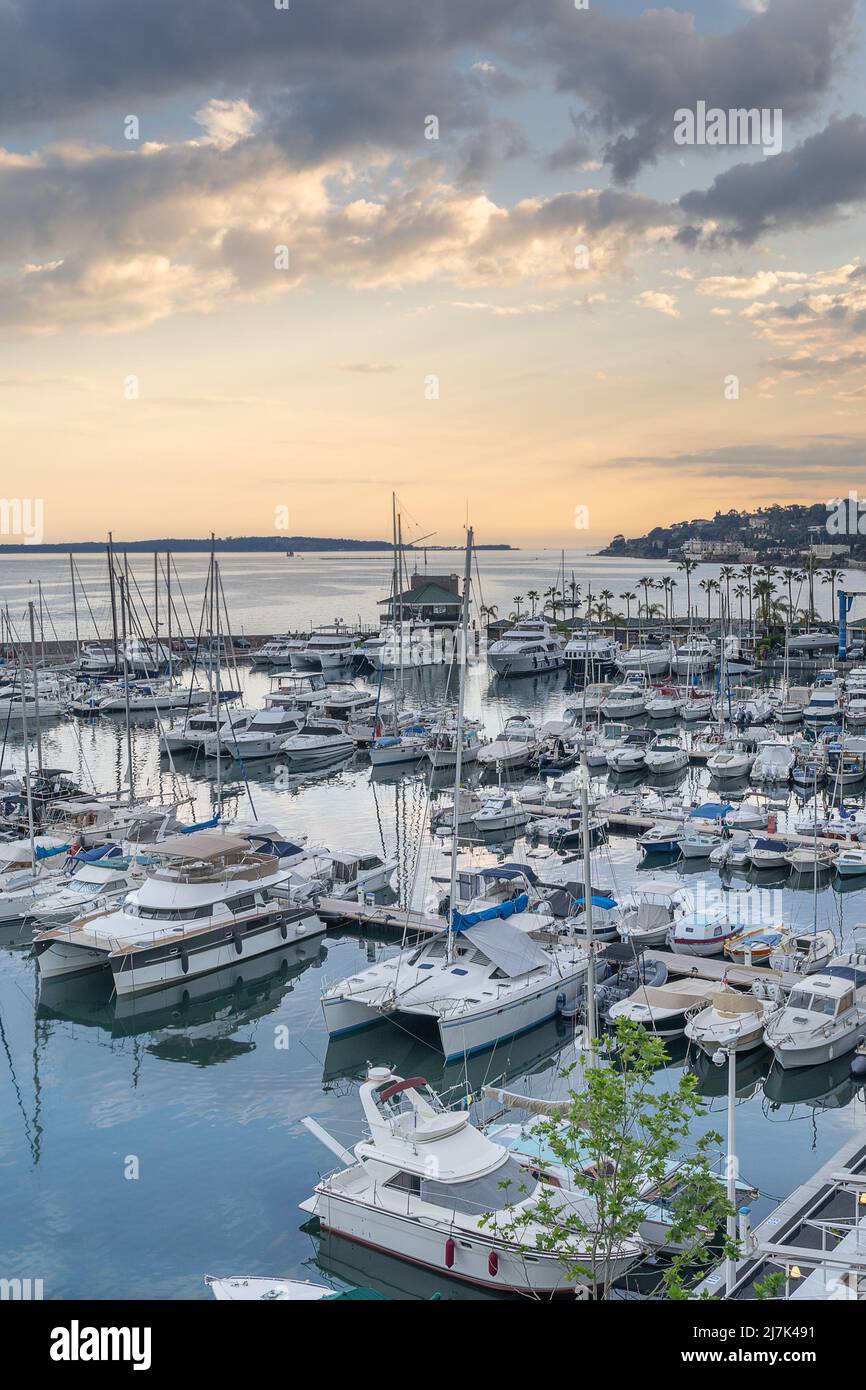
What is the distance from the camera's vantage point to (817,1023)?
27156mm

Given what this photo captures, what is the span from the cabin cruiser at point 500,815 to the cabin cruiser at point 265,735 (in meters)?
20.9

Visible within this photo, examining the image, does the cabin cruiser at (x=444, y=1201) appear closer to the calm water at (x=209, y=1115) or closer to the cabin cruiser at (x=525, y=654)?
the calm water at (x=209, y=1115)

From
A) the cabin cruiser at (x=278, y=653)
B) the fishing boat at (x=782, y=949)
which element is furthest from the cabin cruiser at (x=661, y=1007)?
the cabin cruiser at (x=278, y=653)

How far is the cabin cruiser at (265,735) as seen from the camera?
71.5 metres

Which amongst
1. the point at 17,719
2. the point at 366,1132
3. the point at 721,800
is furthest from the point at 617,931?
the point at 17,719

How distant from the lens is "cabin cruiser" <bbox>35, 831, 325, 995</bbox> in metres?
32.5

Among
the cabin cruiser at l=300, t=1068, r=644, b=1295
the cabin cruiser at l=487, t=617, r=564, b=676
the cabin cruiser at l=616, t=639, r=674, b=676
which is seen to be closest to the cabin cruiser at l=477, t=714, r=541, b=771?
the cabin cruiser at l=616, t=639, r=674, b=676

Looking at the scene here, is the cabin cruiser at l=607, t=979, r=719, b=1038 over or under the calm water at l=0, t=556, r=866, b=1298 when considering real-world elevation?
over

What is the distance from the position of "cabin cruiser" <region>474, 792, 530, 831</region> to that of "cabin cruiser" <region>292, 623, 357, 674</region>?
57.9 m

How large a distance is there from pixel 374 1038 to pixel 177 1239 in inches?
356

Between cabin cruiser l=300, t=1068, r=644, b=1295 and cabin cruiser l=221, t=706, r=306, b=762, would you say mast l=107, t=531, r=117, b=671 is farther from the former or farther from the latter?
cabin cruiser l=300, t=1068, r=644, b=1295

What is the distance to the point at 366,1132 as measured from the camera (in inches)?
922
